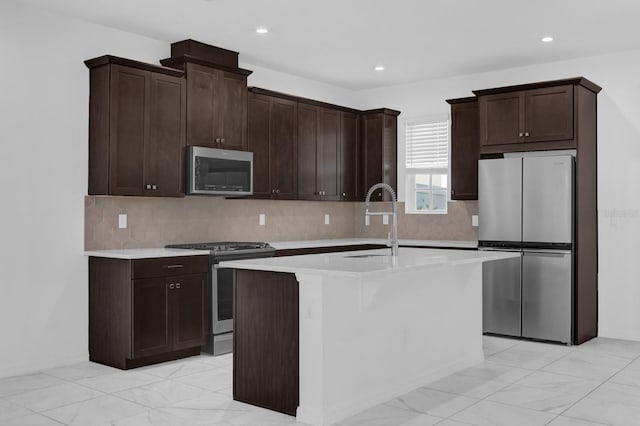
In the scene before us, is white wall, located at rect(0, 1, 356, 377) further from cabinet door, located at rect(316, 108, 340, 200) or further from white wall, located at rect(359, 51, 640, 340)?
white wall, located at rect(359, 51, 640, 340)

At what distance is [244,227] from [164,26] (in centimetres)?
219

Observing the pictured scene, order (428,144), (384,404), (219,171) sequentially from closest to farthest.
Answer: (384,404) < (219,171) < (428,144)

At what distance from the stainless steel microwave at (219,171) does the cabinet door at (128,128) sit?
0.46 m

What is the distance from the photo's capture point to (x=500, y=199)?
605 cm

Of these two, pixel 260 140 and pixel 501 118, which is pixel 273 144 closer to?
pixel 260 140

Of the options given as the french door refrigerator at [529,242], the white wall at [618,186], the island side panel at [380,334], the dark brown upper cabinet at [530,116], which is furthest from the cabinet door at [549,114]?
the island side panel at [380,334]

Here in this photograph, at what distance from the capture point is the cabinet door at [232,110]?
5.68m

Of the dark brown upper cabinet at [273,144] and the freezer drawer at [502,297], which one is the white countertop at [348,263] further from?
the dark brown upper cabinet at [273,144]

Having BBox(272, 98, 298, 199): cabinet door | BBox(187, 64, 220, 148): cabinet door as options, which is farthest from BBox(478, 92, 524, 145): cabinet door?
BBox(187, 64, 220, 148): cabinet door

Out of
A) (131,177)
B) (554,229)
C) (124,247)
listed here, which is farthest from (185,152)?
(554,229)

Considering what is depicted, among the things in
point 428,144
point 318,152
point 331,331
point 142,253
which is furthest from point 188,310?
point 428,144

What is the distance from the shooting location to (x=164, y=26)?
5141 millimetres

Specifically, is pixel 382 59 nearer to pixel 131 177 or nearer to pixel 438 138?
pixel 438 138

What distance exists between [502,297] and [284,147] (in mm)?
2678
